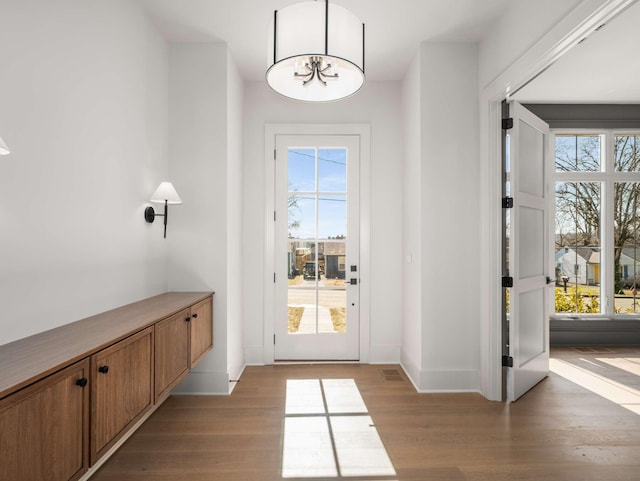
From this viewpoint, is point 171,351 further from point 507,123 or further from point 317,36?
point 507,123

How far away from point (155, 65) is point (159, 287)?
1.74m

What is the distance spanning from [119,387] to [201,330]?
114 centimetres

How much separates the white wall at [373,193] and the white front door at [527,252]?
1.16m

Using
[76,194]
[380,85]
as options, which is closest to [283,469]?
[76,194]

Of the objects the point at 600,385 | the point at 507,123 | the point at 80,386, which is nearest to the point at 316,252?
the point at 507,123

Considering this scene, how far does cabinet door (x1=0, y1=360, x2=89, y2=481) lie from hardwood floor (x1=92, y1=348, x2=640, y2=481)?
2.69 ft

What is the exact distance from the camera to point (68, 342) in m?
1.58

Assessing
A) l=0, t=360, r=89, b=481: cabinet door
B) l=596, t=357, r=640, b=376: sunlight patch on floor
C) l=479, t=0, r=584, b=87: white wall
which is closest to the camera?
l=0, t=360, r=89, b=481: cabinet door

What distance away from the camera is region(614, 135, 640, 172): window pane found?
4.62 meters

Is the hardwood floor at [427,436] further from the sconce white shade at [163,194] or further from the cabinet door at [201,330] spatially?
the sconce white shade at [163,194]

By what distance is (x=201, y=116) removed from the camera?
3156 millimetres

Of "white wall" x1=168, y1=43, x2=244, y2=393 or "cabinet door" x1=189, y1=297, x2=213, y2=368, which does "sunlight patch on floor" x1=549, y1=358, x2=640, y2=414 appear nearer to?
"white wall" x1=168, y1=43, x2=244, y2=393

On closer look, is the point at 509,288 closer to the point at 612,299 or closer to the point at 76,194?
the point at 612,299

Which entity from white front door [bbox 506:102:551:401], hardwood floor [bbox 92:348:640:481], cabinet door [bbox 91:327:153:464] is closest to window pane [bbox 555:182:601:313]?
hardwood floor [bbox 92:348:640:481]
